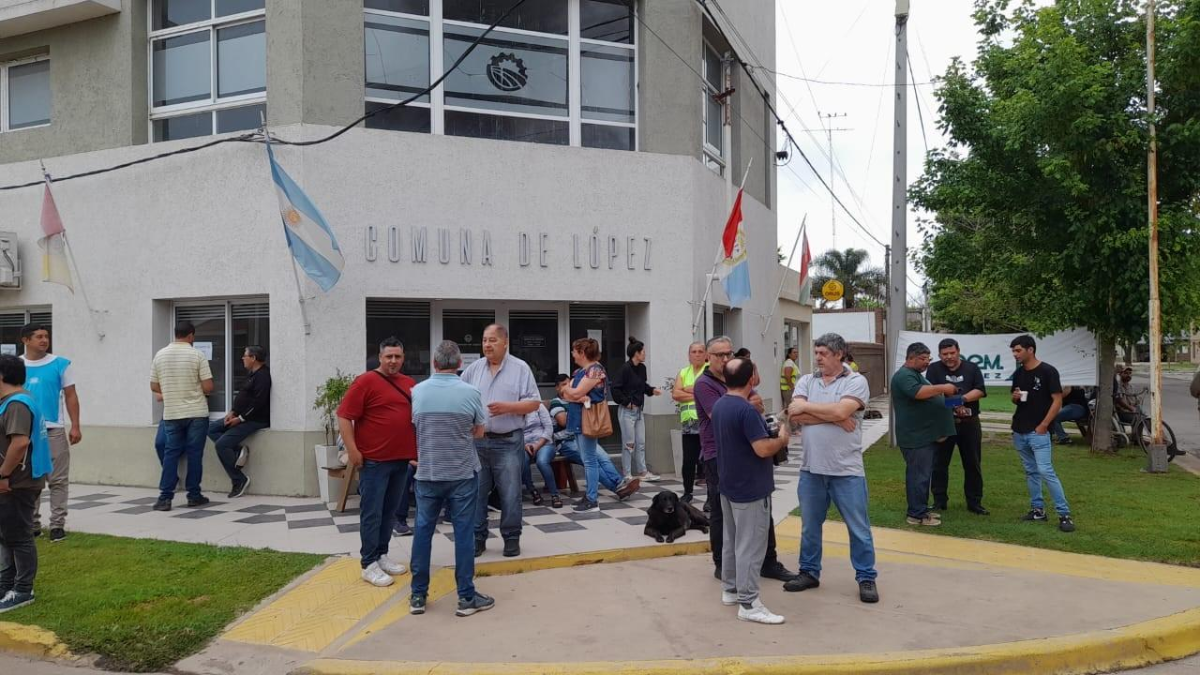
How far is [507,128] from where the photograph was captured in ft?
35.3

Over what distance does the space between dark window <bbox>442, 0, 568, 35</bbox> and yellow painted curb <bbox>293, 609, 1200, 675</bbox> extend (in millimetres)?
8529

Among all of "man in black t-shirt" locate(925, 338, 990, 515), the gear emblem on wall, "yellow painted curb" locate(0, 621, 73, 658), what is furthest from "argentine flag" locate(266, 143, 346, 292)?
"man in black t-shirt" locate(925, 338, 990, 515)

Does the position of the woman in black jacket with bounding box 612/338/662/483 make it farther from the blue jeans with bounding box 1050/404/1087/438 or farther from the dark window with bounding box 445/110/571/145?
the blue jeans with bounding box 1050/404/1087/438

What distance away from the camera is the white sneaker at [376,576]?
19.7 feet

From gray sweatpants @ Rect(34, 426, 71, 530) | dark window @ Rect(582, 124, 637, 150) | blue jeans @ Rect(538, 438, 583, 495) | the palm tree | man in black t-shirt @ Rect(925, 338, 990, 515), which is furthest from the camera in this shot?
the palm tree

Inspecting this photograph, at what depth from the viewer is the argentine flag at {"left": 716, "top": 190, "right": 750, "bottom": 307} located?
11445 millimetres

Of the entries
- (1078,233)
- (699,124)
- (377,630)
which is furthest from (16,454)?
(1078,233)

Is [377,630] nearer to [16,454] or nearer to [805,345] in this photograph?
[16,454]

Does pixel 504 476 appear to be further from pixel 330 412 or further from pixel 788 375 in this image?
pixel 788 375

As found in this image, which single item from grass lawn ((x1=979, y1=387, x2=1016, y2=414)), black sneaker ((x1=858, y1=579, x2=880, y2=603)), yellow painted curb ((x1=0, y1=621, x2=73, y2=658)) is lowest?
grass lawn ((x1=979, y1=387, x2=1016, y2=414))

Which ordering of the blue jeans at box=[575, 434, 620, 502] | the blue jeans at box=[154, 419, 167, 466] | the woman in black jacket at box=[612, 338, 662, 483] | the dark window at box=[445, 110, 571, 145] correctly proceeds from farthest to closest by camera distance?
the dark window at box=[445, 110, 571, 145], the woman in black jacket at box=[612, 338, 662, 483], the blue jeans at box=[154, 419, 167, 466], the blue jeans at box=[575, 434, 620, 502]

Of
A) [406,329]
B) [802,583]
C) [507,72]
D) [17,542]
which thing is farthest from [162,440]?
[802,583]

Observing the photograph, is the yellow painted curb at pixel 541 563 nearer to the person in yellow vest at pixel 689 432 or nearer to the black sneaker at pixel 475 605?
the black sneaker at pixel 475 605

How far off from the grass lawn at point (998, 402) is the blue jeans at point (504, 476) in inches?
731
